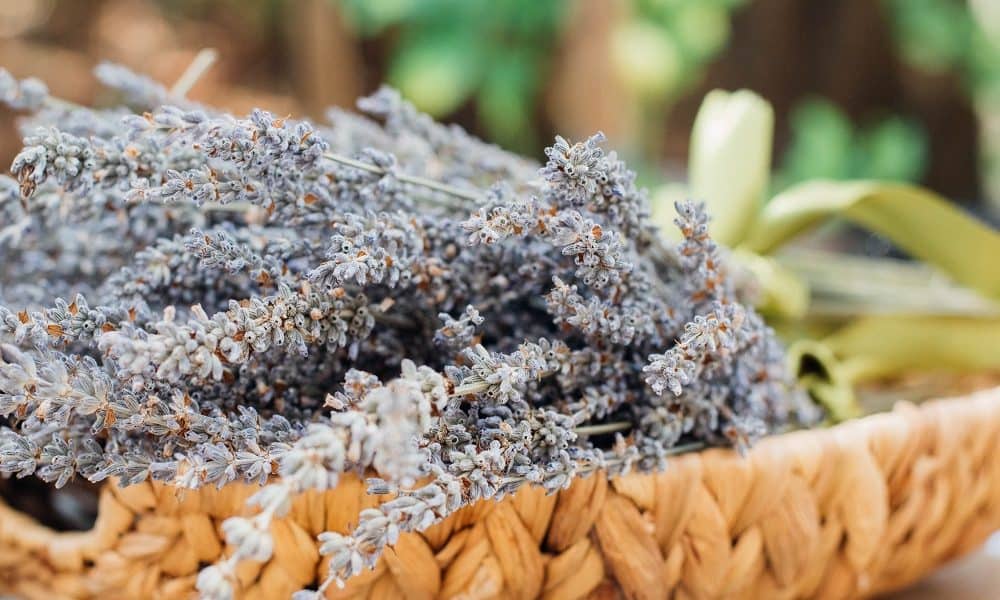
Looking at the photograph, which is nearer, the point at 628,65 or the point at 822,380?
the point at 822,380

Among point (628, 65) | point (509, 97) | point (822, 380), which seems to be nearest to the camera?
point (822, 380)

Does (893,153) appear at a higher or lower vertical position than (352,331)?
higher

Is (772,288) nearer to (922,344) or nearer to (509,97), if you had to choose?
(922,344)

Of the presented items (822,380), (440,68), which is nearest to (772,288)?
(822,380)

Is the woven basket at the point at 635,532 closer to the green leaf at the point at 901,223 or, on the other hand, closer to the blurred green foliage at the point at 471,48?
the green leaf at the point at 901,223

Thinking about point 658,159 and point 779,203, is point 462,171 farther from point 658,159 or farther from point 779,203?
point 658,159

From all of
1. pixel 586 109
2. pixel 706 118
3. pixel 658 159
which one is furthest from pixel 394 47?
pixel 706 118

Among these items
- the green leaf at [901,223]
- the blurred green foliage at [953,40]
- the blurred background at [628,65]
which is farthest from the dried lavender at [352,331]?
the blurred green foliage at [953,40]
